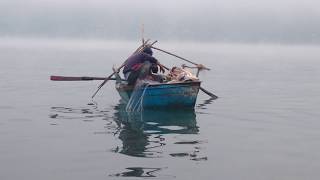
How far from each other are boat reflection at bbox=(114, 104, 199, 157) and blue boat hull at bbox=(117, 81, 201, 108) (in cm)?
35

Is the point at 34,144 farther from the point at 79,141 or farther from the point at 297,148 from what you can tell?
the point at 297,148

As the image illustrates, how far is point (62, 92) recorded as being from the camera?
34906mm

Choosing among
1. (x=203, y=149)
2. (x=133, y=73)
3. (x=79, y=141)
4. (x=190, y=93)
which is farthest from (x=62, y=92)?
(x=203, y=149)

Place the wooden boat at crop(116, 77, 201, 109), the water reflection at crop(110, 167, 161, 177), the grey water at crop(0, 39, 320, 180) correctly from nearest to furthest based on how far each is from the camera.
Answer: the water reflection at crop(110, 167, 161, 177) → the grey water at crop(0, 39, 320, 180) → the wooden boat at crop(116, 77, 201, 109)

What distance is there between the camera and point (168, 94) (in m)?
24.8

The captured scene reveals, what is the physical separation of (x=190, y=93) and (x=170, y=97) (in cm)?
91

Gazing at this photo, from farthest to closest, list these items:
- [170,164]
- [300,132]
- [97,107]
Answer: [97,107] → [300,132] → [170,164]

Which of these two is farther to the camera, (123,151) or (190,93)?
(190,93)

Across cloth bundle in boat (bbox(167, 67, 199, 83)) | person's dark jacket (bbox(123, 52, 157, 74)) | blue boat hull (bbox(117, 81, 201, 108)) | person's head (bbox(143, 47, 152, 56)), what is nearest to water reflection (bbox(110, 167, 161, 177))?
blue boat hull (bbox(117, 81, 201, 108))

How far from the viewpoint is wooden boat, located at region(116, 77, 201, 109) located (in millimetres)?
24469

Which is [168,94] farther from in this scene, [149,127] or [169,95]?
[149,127]

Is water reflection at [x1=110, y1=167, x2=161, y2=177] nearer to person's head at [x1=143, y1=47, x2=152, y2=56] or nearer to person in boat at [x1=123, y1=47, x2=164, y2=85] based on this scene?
person in boat at [x1=123, y1=47, x2=164, y2=85]

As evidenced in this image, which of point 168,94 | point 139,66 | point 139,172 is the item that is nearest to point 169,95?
point 168,94

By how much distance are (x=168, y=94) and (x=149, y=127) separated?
3582mm
